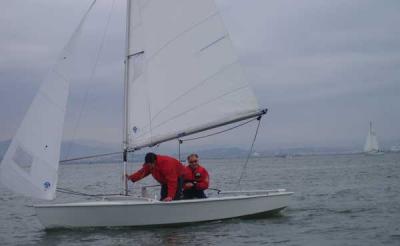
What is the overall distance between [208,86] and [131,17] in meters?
2.36

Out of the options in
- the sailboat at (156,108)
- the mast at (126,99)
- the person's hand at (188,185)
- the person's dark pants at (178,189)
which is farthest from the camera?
the person's hand at (188,185)

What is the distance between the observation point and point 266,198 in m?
14.7

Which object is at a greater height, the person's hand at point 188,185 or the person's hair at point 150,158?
the person's hair at point 150,158

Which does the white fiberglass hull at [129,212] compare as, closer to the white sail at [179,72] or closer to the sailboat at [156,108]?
the sailboat at [156,108]

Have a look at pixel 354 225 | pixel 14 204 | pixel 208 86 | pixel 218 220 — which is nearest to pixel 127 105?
pixel 208 86

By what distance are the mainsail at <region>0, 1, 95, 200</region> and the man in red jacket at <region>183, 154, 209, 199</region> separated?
10.1 ft

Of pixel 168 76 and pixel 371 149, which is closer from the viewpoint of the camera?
pixel 168 76

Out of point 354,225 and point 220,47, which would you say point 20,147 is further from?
point 354,225

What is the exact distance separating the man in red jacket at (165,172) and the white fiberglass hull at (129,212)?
361 mm

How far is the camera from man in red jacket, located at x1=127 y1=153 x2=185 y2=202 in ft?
43.9

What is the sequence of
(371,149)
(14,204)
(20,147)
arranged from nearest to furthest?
(20,147)
(14,204)
(371,149)

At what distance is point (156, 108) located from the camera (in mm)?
13812

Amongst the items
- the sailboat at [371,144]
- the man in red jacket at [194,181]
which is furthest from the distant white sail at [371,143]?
the man in red jacket at [194,181]

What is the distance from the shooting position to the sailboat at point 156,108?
42.6 feet
